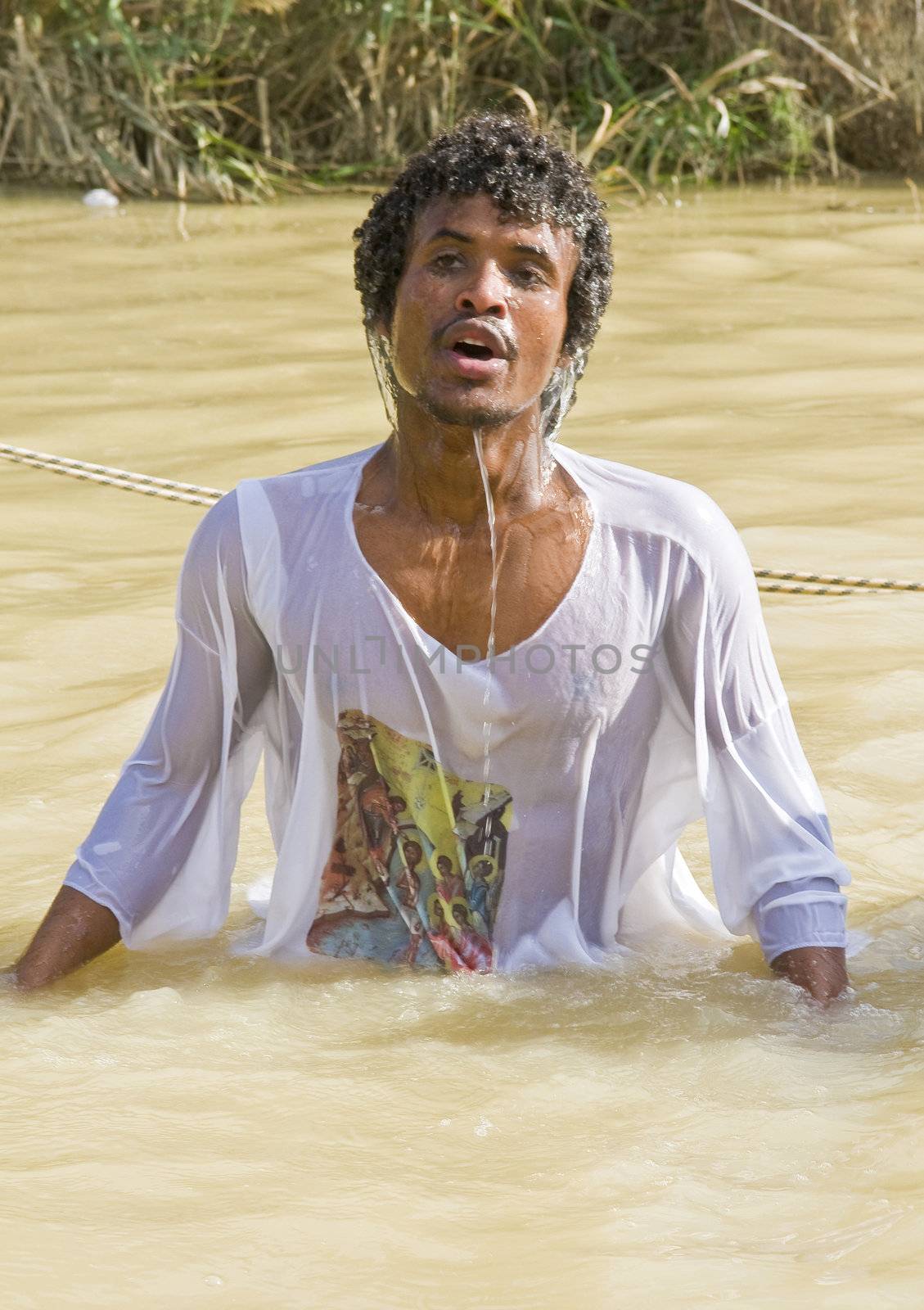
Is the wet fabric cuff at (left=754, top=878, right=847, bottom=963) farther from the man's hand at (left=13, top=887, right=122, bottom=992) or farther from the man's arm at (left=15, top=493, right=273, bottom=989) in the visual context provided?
the man's hand at (left=13, top=887, right=122, bottom=992)

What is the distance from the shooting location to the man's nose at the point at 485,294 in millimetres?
2264

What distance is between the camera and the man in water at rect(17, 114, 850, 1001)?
7.75 feet

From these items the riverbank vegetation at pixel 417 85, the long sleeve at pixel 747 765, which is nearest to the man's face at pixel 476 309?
the long sleeve at pixel 747 765

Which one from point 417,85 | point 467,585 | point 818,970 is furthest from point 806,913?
point 417,85

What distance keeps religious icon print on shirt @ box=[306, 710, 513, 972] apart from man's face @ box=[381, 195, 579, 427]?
458 mm

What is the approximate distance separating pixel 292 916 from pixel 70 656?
5.27 feet

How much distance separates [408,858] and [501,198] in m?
0.87

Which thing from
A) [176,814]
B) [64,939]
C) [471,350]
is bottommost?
[64,939]

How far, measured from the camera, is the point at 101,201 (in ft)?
29.2

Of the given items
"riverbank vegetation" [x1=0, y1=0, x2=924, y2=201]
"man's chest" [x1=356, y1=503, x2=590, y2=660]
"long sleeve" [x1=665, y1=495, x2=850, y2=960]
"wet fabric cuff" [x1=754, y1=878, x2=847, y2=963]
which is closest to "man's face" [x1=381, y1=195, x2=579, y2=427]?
"man's chest" [x1=356, y1=503, x2=590, y2=660]

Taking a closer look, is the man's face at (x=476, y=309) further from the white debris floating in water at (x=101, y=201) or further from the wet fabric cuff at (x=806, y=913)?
the white debris floating in water at (x=101, y=201)

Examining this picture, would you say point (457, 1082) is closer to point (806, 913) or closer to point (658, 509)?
point (806, 913)

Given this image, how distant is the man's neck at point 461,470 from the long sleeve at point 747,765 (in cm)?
23

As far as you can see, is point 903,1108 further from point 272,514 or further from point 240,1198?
point 272,514
